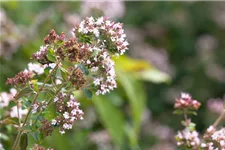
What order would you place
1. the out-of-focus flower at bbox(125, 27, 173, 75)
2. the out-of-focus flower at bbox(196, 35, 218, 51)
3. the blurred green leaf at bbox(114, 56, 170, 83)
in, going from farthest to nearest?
the out-of-focus flower at bbox(196, 35, 218, 51) → the out-of-focus flower at bbox(125, 27, 173, 75) → the blurred green leaf at bbox(114, 56, 170, 83)

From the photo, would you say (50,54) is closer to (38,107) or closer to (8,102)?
(38,107)

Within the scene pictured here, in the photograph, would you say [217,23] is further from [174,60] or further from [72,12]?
[72,12]

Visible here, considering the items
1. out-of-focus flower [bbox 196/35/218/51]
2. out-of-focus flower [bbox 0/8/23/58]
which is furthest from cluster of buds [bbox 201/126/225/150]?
out-of-focus flower [bbox 196/35/218/51]

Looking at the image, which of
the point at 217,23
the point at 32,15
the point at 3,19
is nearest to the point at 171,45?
the point at 217,23

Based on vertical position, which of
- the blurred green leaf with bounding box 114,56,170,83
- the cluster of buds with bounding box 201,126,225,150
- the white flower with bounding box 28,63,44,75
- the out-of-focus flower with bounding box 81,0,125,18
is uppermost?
the out-of-focus flower with bounding box 81,0,125,18

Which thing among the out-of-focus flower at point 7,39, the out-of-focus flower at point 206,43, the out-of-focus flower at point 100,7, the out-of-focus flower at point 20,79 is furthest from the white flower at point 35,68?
the out-of-focus flower at point 206,43

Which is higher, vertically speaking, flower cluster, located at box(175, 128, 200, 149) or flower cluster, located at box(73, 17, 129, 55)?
flower cluster, located at box(73, 17, 129, 55)

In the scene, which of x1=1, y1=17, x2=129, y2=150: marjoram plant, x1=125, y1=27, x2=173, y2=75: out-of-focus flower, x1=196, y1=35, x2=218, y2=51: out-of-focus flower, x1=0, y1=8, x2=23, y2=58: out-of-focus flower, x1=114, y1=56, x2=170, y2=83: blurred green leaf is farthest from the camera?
x1=196, y1=35, x2=218, y2=51: out-of-focus flower

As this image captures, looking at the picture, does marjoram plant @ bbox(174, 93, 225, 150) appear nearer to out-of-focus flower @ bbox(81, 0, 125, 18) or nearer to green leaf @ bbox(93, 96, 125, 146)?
green leaf @ bbox(93, 96, 125, 146)

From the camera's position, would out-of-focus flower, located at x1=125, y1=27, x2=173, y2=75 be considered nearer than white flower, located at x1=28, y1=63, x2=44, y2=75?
No
